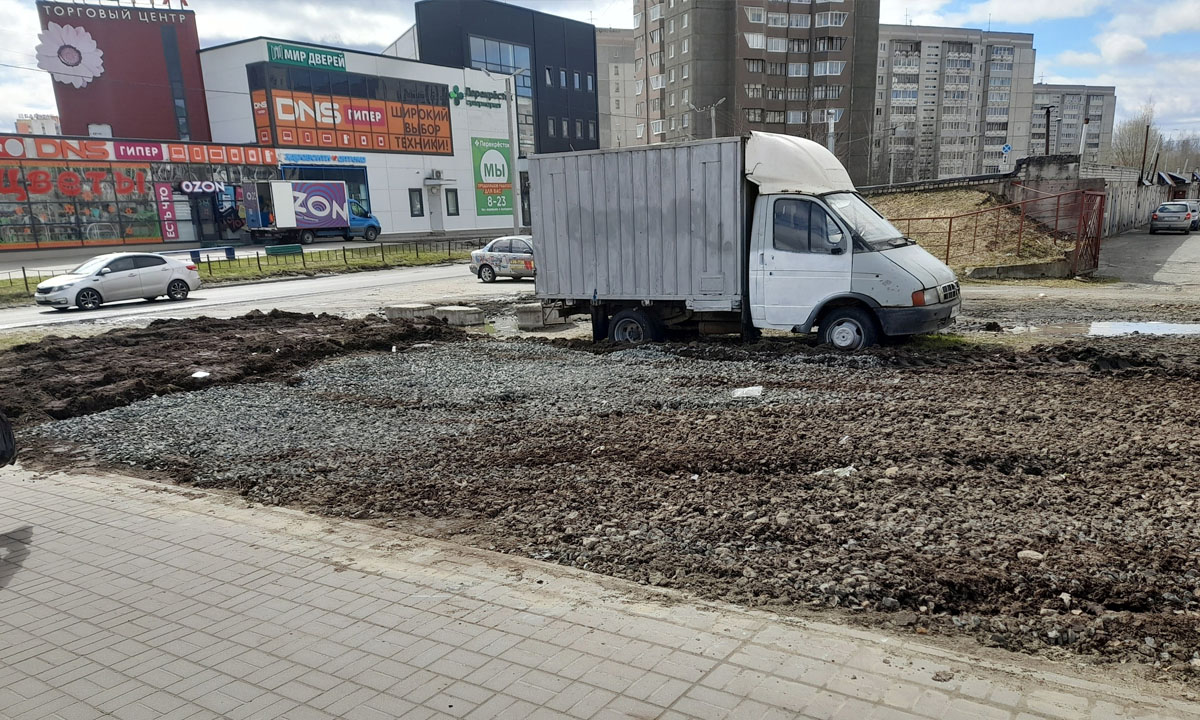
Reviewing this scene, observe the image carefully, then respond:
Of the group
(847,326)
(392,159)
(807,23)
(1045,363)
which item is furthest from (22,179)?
(807,23)

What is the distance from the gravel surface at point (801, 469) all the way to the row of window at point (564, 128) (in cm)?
6814

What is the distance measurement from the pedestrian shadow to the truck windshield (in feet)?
31.2

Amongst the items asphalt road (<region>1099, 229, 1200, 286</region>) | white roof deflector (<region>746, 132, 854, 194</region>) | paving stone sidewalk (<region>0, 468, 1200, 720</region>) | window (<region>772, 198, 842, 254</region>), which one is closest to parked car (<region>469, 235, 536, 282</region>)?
white roof deflector (<region>746, 132, 854, 194</region>)

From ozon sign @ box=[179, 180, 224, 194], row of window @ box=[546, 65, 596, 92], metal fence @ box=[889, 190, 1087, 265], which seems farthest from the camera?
row of window @ box=[546, 65, 596, 92]

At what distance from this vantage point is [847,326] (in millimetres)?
10609

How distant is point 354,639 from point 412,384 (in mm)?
6249

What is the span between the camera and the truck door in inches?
409

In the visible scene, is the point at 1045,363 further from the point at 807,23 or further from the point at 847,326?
the point at 807,23

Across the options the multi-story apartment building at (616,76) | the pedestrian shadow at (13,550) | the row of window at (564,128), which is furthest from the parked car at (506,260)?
the multi-story apartment building at (616,76)

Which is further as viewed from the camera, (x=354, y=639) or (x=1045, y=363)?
(x=1045, y=363)

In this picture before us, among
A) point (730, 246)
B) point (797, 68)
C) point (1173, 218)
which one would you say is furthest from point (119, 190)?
point (797, 68)

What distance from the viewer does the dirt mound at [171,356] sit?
9.72 metres

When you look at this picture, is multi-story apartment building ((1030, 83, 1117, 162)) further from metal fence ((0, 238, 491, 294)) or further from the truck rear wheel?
the truck rear wheel

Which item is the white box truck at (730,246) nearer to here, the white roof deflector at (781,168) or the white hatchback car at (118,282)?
the white roof deflector at (781,168)
